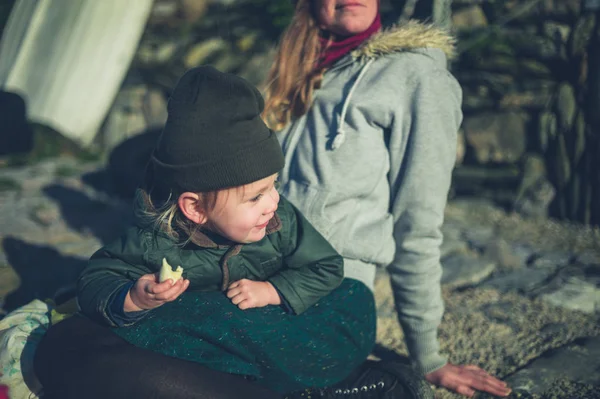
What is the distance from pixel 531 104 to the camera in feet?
13.8

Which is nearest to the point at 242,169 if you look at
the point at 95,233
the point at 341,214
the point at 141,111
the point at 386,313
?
the point at 341,214

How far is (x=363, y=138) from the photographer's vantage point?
7.20ft

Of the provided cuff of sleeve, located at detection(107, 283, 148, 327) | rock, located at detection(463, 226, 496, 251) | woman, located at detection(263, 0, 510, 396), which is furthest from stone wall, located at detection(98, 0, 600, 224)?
cuff of sleeve, located at detection(107, 283, 148, 327)

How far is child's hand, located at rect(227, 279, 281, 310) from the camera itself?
72.1 inches

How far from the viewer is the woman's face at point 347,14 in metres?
2.24

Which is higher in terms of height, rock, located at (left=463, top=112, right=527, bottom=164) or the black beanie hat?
the black beanie hat

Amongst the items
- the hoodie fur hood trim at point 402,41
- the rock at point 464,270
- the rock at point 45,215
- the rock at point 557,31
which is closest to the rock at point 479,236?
the rock at point 464,270

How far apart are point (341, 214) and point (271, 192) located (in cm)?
43

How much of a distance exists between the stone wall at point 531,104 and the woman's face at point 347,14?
2134 millimetres

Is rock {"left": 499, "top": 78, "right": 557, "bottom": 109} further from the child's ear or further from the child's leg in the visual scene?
the child's ear

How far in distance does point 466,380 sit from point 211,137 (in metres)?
1.30

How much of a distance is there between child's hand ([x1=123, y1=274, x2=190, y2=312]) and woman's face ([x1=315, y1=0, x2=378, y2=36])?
3.83ft

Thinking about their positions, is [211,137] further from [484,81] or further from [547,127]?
[547,127]

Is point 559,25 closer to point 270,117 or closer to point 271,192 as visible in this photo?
point 270,117
